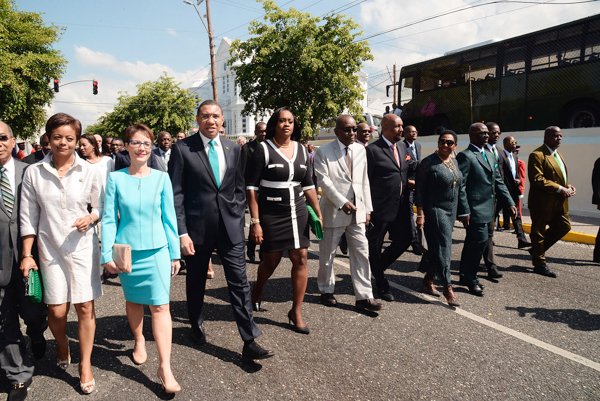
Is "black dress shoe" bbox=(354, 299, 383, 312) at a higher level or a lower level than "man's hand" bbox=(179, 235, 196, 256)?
lower

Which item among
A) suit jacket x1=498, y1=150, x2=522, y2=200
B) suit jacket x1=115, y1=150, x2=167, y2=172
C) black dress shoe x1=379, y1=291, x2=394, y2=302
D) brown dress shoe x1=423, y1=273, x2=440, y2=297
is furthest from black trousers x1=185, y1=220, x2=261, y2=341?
suit jacket x1=498, y1=150, x2=522, y2=200

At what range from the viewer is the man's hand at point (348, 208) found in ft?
13.9

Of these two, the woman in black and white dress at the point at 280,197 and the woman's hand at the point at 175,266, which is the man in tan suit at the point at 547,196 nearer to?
the woman in black and white dress at the point at 280,197

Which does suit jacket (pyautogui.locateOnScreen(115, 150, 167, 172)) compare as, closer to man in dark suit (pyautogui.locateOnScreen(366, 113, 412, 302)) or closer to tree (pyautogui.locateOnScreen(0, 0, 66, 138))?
man in dark suit (pyautogui.locateOnScreen(366, 113, 412, 302))

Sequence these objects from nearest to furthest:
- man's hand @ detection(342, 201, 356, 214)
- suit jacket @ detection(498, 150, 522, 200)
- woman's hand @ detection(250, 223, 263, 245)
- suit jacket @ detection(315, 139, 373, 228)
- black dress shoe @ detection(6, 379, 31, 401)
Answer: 1. black dress shoe @ detection(6, 379, 31, 401)
2. woman's hand @ detection(250, 223, 263, 245)
3. man's hand @ detection(342, 201, 356, 214)
4. suit jacket @ detection(315, 139, 373, 228)
5. suit jacket @ detection(498, 150, 522, 200)

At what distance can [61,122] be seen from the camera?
2.85m

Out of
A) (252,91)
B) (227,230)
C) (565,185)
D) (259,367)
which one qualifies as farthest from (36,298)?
(252,91)

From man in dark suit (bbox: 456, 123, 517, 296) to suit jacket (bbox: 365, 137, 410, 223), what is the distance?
788 mm

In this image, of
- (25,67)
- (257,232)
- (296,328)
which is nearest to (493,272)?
(296,328)

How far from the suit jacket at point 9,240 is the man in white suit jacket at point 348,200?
104 inches

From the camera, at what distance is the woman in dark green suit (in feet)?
15.0

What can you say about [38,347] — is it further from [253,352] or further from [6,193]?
[253,352]

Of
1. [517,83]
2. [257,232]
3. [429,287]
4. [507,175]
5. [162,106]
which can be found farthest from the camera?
[162,106]

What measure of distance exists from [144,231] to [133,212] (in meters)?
0.15
